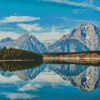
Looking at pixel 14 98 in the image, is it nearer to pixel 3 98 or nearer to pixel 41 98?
pixel 3 98

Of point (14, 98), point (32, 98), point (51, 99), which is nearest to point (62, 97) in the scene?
point (51, 99)

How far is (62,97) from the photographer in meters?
28.7

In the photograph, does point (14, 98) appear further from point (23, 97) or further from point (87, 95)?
point (87, 95)

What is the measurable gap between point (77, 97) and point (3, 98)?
9.61 metres

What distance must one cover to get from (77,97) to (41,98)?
A: 4710 millimetres

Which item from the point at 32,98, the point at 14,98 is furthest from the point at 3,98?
the point at 32,98

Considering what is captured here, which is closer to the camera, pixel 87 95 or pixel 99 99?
pixel 99 99

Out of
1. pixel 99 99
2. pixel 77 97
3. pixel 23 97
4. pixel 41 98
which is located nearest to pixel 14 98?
pixel 23 97

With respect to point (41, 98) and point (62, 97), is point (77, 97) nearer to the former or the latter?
point (62, 97)

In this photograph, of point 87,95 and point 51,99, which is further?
point 87,95

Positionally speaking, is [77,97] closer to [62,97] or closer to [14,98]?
[62,97]

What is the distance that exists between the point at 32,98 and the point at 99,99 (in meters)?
8.41

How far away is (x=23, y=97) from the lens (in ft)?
92.8

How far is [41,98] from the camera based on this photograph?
27.9 metres
